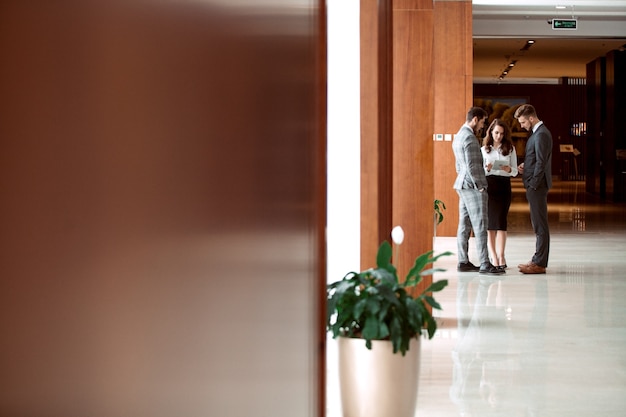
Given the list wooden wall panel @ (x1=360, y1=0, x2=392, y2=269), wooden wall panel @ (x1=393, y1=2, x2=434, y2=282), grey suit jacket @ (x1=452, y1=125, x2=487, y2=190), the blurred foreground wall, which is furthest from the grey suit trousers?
the blurred foreground wall

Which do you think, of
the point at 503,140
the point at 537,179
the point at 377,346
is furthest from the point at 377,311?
the point at 503,140

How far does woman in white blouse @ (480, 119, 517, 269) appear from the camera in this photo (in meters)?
8.87

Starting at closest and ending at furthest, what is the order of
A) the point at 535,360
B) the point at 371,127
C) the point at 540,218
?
1. the point at 371,127
2. the point at 535,360
3. the point at 540,218

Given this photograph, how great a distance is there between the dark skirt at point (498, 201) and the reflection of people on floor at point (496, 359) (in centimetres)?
151

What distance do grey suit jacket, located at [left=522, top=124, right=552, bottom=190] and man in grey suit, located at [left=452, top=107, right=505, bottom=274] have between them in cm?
50

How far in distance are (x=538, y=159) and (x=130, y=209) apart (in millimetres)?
8459

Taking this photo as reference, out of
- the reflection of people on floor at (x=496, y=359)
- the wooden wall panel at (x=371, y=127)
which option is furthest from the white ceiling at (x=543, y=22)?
the wooden wall panel at (x=371, y=127)

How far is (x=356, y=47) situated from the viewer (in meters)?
4.41

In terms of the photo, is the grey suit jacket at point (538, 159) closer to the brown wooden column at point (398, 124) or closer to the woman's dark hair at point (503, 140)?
the woman's dark hair at point (503, 140)

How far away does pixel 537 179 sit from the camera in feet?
28.0

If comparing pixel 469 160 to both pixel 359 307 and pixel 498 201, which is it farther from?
pixel 359 307

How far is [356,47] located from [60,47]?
4141mm

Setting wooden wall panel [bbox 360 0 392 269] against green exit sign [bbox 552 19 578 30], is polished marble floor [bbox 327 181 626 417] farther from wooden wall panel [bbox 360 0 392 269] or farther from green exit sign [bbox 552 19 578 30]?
green exit sign [bbox 552 19 578 30]

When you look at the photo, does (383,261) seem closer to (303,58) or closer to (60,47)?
(303,58)
